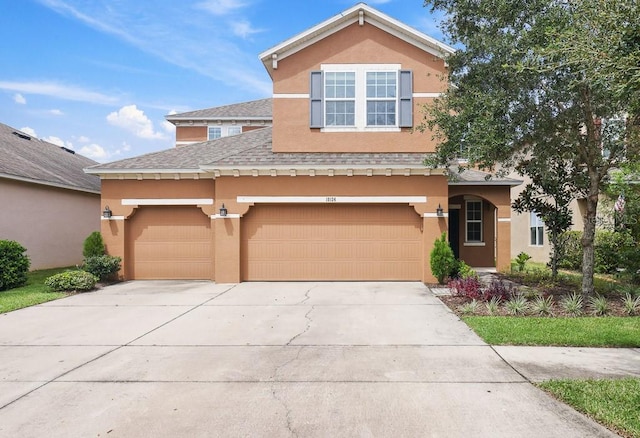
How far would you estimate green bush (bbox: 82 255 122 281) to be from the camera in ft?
41.8

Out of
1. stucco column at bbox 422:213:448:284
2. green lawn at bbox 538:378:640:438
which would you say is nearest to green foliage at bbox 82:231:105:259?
stucco column at bbox 422:213:448:284

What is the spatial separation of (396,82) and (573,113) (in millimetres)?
5724

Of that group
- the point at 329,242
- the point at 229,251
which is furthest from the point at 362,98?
the point at 229,251

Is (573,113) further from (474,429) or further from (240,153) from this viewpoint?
(240,153)

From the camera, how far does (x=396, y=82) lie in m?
13.4

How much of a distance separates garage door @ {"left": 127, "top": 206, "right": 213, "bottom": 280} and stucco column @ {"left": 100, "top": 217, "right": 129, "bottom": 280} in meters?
0.28

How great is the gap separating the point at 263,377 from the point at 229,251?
8.20m

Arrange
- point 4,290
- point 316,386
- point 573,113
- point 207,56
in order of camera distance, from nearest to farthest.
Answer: point 316,386 → point 573,113 → point 4,290 → point 207,56

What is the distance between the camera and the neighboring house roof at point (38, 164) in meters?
15.5

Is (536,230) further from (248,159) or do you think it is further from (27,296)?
(27,296)

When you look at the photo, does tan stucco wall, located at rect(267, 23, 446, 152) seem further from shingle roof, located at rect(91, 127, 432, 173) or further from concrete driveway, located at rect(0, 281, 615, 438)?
concrete driveway, located at rect(0, 281, 615, 438)

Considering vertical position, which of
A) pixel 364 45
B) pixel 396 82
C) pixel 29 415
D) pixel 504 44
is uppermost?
pixel 364 45

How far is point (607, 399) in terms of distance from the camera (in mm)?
4312

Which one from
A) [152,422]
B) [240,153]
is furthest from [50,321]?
[240,153]
